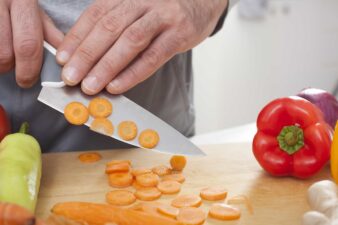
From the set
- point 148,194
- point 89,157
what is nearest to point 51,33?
point 89,157

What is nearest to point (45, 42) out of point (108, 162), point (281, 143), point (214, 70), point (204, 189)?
point (108, 162)

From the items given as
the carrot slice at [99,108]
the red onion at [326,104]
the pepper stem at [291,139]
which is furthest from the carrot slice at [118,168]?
the red onion at [326,104]

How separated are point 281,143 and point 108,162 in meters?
0.40

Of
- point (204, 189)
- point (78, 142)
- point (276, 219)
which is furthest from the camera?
point (78, 142)

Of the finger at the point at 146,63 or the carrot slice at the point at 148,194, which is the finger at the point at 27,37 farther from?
the carrot slice at the point at 148,194

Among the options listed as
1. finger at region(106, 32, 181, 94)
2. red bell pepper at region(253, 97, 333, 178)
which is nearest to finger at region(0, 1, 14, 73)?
finger at region(106, 32, 181, 94)

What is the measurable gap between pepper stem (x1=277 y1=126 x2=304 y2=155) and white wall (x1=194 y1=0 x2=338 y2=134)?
1825mm

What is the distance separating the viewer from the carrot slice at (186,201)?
1.12 m

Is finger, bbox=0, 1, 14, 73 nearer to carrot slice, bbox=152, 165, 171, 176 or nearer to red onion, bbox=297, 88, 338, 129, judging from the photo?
carrot slice, bbox=152, 165, 171, 176

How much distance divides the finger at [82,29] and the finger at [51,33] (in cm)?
Result: 5

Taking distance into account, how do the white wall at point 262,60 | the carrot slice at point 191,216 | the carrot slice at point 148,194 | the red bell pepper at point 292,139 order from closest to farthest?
1. the carrot slice at point 191,216
2. the carrot slice at point 148,194
3. the red bell pepper at point 292,139
4. the white wall at point 262,60

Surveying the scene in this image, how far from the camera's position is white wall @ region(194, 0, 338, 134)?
320cm

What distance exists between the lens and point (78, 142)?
59.5 inches

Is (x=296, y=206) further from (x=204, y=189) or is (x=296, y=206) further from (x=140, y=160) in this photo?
(x=140, y=160)
